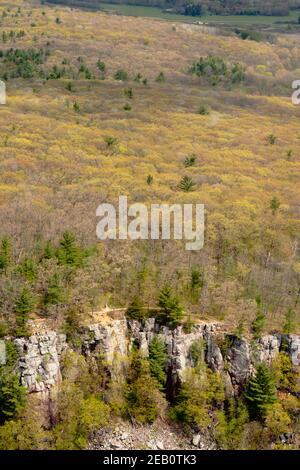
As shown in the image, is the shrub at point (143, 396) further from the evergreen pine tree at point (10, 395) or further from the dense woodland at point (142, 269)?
the evergreen pine tree at point (10, 395)

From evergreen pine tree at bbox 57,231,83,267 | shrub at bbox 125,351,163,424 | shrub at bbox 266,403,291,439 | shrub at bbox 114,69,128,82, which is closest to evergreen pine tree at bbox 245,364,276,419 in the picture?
shrub at bbox 266,403,291,439

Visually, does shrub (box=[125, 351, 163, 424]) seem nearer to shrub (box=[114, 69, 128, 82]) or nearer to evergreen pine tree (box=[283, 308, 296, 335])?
evergreen pine tree (box=[283, 308, 296, 335])

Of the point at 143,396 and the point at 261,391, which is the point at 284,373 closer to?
the point at 261,391

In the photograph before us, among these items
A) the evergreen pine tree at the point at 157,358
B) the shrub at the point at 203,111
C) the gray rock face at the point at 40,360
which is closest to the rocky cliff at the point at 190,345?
the evergreen pine tree at the point at 157,358

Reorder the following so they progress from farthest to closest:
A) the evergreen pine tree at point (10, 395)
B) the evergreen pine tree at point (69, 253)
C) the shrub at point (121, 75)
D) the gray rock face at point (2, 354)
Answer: the shrub at point (121, 75) < the evergreen pine tree at point (69, 253) < the gray rock face at point (2, 354) < the evergreen pine tree at point (10, 395)
